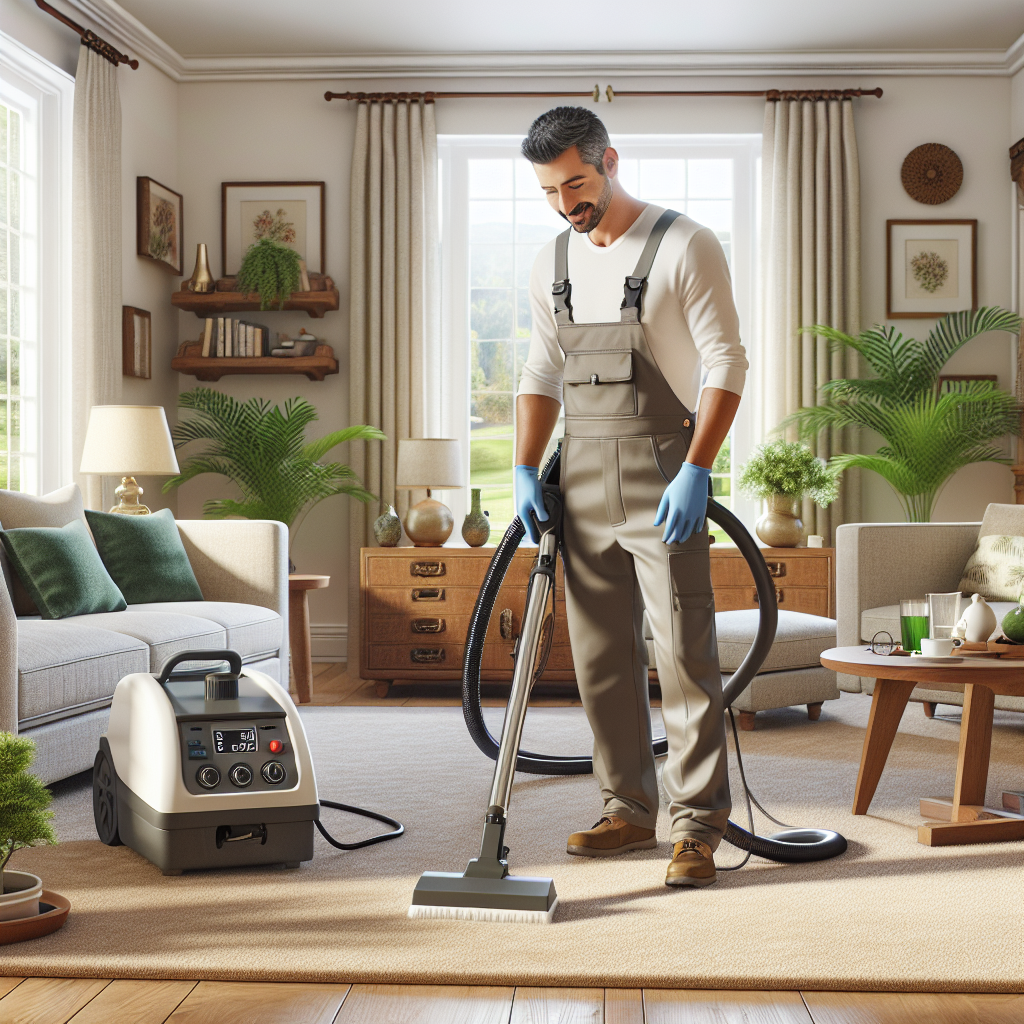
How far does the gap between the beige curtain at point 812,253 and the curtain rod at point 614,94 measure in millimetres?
27

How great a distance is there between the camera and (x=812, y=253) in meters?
5.29

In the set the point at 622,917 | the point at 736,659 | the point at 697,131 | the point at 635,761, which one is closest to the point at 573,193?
the point at 635,761

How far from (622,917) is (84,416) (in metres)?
3.47

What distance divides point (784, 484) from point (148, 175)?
3.29 meters

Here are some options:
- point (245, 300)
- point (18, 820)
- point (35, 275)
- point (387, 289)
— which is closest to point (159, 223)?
point (245, 300)

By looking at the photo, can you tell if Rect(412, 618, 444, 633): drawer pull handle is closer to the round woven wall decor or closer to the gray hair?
the gray hair

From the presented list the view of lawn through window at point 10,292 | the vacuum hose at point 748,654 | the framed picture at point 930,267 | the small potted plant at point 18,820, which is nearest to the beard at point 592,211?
the vacuum hose at point 748,654

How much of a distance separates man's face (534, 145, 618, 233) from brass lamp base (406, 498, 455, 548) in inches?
105

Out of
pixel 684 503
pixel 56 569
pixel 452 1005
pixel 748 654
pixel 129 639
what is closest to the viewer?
pixel 452 1005

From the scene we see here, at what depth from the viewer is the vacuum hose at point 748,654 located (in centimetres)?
218

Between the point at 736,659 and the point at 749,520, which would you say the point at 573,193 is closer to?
the point at 736,659

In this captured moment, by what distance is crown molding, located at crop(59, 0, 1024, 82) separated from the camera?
5297 mm

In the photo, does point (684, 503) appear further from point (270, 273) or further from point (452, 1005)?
point (270, 273)

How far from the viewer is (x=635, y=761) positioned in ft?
7.57
